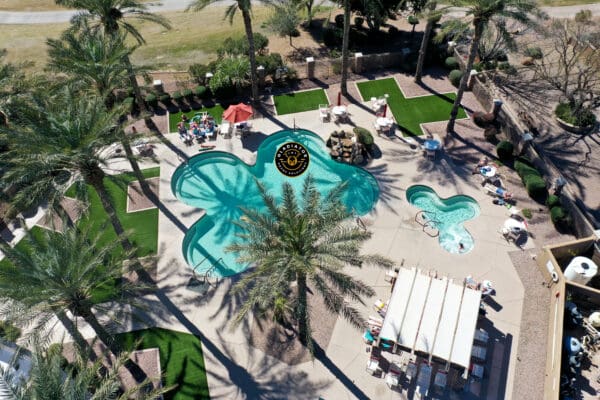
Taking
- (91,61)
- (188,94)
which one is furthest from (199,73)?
(91,61)

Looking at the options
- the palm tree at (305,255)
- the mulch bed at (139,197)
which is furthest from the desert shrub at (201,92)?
the palm tree at (305,255)

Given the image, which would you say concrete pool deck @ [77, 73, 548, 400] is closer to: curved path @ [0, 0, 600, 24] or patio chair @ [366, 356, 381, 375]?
patio chair @ [366, 356, 381, 375]

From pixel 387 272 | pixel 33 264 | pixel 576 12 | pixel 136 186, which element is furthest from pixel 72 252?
pixel 576 12

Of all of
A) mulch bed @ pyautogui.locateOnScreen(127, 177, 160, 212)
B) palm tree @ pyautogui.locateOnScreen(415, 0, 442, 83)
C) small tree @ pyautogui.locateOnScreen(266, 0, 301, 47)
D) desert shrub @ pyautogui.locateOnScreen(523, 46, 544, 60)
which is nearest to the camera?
mulch bed @ pyautogui.locateOnScreen(127, 177, 160, 212)

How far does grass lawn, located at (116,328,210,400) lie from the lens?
1791cm

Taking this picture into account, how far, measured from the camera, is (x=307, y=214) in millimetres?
16234

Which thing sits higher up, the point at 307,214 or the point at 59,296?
the point at 307,214

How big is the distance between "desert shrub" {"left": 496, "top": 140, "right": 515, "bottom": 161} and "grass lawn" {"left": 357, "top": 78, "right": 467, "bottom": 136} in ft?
14.4

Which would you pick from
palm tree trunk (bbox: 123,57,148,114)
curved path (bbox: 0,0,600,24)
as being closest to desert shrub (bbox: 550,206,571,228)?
palm tree trunk (bbox: 123,57,148,114)

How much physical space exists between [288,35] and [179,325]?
29252 millimetres

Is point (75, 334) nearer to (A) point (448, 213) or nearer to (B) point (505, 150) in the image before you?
(A) point (448, 213)

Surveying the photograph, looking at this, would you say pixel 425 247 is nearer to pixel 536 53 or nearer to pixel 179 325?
pixel 179 325

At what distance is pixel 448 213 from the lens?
79.0 ft

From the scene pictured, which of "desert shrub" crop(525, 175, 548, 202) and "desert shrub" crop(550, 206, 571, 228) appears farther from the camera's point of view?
"desert shrub" crop(525, 175, 548, 202)
